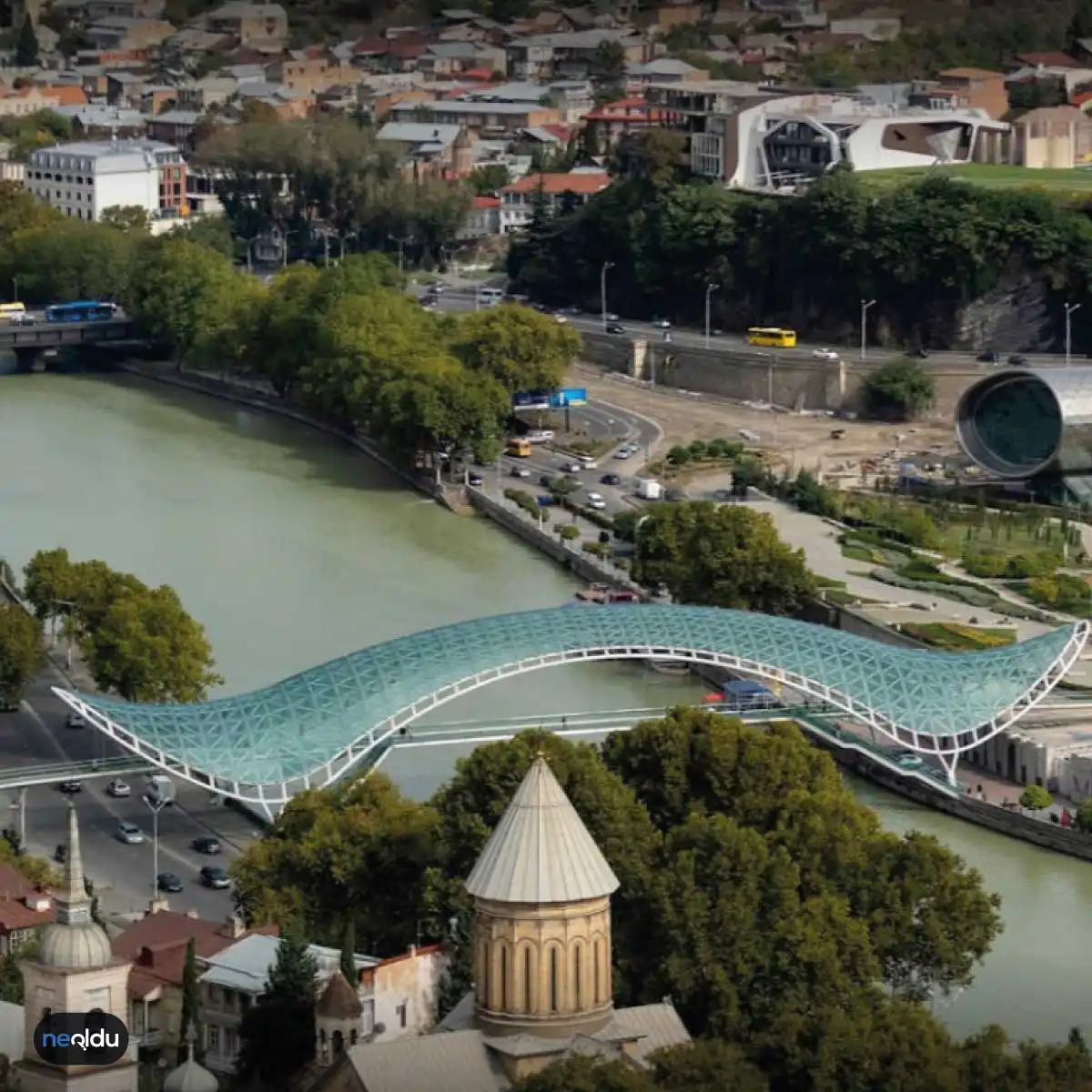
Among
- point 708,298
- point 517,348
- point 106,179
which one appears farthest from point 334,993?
point 106,179

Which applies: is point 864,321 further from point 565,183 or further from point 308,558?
point 308,558

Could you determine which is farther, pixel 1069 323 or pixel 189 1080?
pixel 1069 323

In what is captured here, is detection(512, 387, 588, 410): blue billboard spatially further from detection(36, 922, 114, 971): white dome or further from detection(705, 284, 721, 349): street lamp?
detection(36, 922, 114, 971): white dome

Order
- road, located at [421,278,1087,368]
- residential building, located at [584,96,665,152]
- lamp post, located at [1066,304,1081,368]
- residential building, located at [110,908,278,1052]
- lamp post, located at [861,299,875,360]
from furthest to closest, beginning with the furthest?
residential building, located at [584,96,665,152] < lamp post, located at [861,299,875,360] < lamp post, located at [1066,304,1081,368] < road, located at [421,278,1087,368] < residential building, located at [110,908,278,1052]

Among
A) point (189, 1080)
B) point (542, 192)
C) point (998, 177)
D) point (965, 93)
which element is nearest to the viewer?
point (189, 1080)

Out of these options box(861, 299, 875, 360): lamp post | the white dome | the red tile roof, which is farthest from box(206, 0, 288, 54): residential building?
the white dome

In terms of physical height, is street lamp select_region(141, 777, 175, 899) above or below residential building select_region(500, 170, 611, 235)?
above
